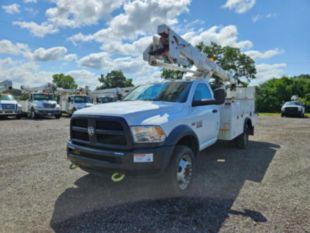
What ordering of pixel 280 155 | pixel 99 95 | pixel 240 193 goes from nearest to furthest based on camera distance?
1. pixel 240 193
2. pixel 280 155
3. pixel 99 95

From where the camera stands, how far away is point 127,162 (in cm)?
323

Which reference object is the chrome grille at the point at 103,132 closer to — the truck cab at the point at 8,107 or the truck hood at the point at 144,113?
the truck hood at the point at 144,113

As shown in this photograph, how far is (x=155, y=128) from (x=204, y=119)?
5.87ft

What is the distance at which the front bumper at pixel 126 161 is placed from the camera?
10.7 ft

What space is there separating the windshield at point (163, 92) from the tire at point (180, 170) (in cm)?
106

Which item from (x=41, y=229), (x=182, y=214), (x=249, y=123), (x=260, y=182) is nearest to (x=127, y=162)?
(x=182, y=214)

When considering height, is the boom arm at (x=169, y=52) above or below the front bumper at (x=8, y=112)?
above

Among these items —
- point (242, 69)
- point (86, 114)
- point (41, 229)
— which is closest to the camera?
point (41, 229)

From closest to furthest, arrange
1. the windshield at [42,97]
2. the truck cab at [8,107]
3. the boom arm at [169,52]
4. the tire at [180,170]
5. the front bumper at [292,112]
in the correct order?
the tire at [180,170] < the boom arm at [169,52] < the truck cab at [8,107] < the windshield at [42,97] < the front bumper at [292,112]

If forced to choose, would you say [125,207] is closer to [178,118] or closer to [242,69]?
[178,118]

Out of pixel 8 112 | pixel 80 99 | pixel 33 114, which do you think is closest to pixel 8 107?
pixel 8 112

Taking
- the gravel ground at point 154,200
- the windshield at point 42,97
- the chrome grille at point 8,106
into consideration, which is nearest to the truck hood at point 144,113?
the gravel ground at point 154,200

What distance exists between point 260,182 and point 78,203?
134 inches

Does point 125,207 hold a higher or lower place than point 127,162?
lower
